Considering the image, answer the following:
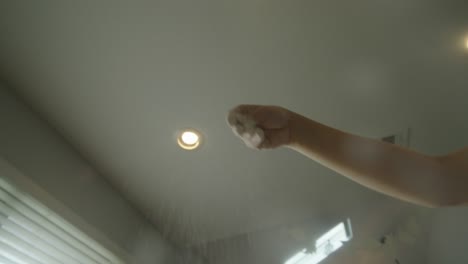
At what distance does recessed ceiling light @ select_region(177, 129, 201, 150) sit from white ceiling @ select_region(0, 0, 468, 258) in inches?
0.9

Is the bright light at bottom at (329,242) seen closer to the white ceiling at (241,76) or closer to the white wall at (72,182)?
the white ceiling at (241,76)

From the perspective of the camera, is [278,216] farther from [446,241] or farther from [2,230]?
[2,230]

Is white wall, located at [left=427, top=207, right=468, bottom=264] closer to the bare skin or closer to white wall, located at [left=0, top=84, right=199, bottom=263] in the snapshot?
the bare skin

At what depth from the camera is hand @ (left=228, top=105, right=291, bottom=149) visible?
316mm

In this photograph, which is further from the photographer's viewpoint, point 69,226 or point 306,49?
point 69,226

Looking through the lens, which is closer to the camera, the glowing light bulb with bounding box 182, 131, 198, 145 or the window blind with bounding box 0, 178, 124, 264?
the window blind with bounding box 0, 178, 124, 264

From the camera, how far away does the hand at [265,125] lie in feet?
1.04

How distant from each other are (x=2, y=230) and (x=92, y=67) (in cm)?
38

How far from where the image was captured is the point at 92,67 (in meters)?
0.72

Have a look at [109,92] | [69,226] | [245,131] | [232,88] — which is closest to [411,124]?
[232,88]

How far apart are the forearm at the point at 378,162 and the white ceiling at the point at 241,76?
0.29 m

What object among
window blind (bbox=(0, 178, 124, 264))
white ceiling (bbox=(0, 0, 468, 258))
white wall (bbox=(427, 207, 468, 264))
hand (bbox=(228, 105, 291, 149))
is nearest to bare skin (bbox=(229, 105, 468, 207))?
hand (bbox=(228, 105, 291, 149))

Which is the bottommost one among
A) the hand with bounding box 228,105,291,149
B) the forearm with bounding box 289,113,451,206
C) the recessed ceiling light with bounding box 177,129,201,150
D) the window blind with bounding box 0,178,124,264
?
the forearm with bounding box 289,113,451,206

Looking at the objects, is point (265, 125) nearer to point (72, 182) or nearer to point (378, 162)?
point (378, 162)
